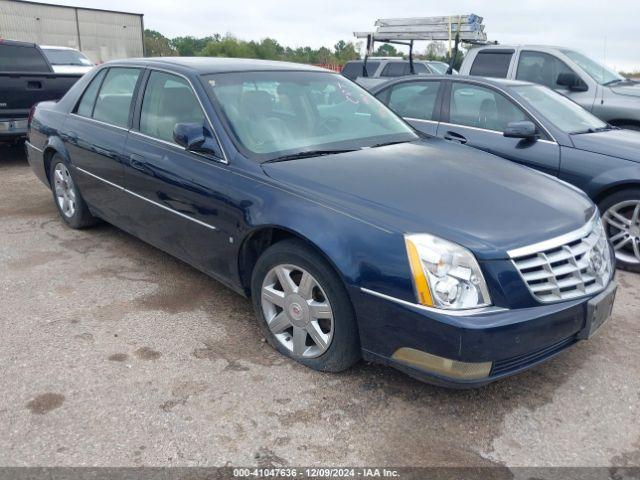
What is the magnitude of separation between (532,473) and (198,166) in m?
2.45

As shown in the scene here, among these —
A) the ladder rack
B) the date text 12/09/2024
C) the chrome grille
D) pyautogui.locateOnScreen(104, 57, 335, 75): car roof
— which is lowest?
the date text 12/09/2024

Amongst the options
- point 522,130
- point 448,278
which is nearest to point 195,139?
point 448,278

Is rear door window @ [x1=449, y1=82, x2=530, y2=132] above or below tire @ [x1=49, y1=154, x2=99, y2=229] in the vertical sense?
Result: above

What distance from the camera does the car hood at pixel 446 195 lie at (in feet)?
8.75

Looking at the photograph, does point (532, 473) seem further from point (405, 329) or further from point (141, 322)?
point (141, 322)

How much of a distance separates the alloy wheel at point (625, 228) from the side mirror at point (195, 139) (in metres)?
3.28

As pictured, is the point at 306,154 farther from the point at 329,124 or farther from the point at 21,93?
the point at 21,93

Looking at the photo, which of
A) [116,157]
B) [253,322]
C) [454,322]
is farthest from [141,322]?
[454,322]

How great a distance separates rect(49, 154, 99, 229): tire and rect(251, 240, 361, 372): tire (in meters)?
2.58

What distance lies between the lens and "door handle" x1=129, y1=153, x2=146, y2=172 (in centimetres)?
400

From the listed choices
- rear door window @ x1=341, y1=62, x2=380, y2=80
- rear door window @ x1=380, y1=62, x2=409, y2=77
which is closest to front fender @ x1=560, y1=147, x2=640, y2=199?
rear door window @ x1=380, y1=62, x2=409, y2=77

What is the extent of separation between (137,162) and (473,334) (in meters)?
2.69

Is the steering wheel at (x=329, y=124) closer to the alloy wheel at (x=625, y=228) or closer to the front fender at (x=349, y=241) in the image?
the front fender at (x=349, y=241)

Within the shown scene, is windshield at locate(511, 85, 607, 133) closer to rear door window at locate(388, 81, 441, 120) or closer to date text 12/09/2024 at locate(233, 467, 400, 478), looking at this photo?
rear door window at locate(388, 81, 441, 120)
